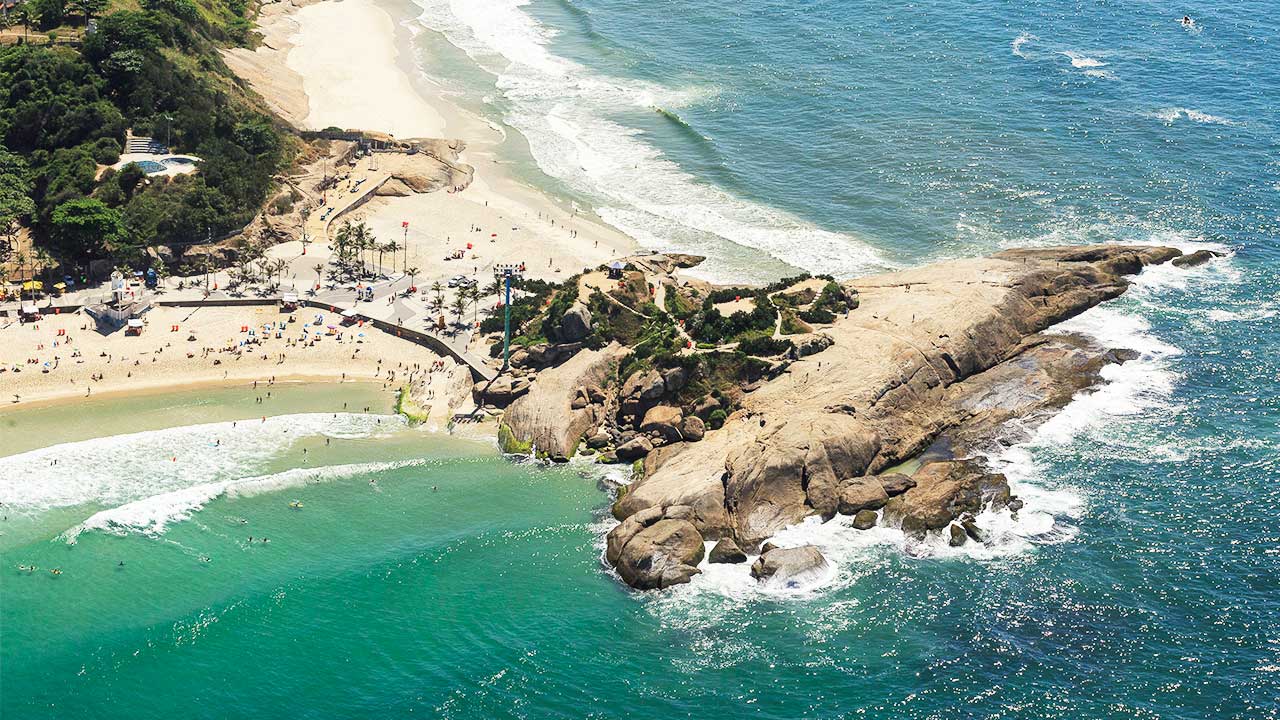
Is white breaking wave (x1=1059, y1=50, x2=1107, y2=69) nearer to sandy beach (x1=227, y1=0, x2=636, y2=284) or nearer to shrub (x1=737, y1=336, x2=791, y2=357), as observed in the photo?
sandy beach (x1=227, y1=0, x2=636, y2=284)

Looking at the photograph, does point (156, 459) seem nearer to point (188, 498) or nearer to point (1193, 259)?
point (188, 498)

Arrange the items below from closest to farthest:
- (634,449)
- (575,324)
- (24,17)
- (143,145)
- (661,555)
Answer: (661,555) → (634,449) → (575,324) → (143,145) → (24,17)

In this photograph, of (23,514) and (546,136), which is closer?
(23,514)

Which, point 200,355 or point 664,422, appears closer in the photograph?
point 664,422

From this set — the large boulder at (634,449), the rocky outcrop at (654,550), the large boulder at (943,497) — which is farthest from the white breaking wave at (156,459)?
the large boulder at (943,497)

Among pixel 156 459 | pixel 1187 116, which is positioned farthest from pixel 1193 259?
pixel 156 459

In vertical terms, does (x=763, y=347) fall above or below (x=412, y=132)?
below

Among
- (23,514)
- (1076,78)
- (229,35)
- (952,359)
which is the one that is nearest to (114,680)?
(23,514)

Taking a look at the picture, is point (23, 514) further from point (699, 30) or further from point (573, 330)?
point (699, 30)
